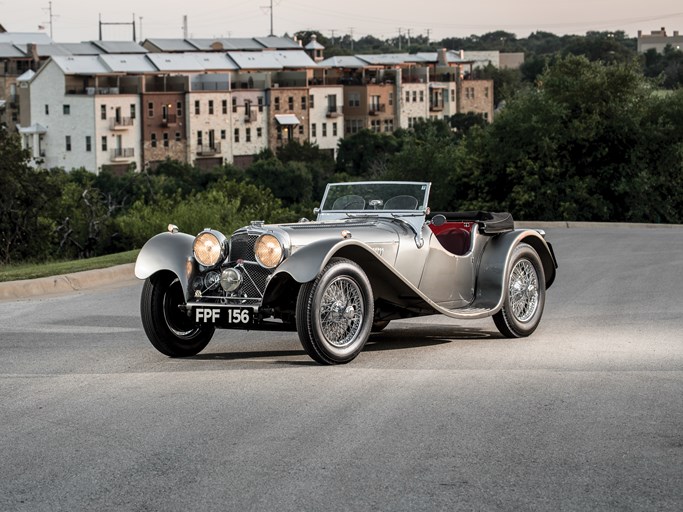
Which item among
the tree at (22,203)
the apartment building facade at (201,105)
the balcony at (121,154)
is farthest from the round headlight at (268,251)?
the balcony at (121,154)

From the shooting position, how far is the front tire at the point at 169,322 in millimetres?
11211

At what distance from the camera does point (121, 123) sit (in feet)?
451

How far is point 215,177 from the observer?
117312 millimetres

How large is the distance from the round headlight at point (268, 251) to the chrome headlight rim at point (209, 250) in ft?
1.49

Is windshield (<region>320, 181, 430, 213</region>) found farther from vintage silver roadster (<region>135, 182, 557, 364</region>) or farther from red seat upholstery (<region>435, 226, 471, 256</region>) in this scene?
red seat upholstery (<region>435, 226, 471, 256</region>)

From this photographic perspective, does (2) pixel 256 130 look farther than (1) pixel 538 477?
Yes

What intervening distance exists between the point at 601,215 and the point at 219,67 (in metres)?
118

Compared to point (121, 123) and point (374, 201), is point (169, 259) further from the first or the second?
point (121, 123)

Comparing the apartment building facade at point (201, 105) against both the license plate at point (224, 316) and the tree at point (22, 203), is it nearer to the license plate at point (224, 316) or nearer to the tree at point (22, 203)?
the tree at point (22, 203)

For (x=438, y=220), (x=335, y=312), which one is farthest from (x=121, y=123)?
(x=335, y=312)

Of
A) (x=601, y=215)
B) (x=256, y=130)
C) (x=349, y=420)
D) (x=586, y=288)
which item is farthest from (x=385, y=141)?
(x=349, y=420)

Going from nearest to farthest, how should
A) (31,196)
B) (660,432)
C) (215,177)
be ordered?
1. (660,432)
2. (31,196)
3. (215,177)

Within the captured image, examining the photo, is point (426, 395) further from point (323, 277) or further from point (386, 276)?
point (386, 276)

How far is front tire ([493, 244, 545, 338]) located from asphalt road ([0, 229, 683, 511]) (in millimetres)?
169
